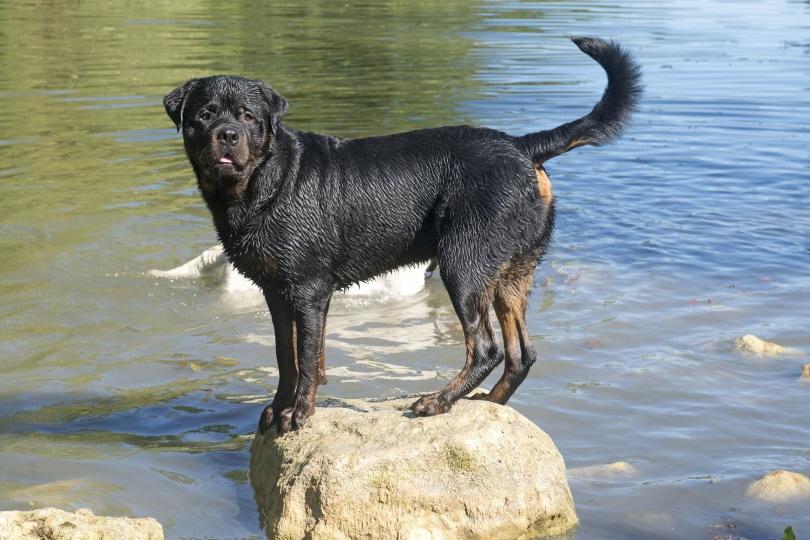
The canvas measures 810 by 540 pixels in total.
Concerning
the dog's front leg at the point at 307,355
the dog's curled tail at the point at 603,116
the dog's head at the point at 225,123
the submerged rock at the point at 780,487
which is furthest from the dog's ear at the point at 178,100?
the submerged rock at the point at 780,487

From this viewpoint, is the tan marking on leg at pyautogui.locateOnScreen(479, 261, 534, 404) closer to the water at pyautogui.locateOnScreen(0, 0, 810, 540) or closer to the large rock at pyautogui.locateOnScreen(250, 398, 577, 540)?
the water at pyautogui.locateOnScreen(0, 0, 810, 540)

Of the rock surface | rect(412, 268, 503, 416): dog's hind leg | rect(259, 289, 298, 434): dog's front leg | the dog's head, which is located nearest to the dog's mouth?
the dog's head

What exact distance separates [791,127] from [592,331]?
7.48 meters

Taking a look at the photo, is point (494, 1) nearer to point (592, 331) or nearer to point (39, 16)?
point (39, 16)

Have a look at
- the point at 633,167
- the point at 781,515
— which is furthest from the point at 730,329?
the point at 633,167

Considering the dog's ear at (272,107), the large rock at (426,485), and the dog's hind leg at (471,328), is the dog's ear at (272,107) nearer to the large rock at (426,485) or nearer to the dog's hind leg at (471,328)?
the dog's hind leg at (471,328)

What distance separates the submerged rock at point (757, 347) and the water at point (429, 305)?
0.34 feet

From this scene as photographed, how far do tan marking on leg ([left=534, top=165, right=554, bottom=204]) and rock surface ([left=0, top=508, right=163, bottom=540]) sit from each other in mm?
2643

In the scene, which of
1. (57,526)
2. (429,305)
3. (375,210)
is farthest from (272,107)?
(429,305)

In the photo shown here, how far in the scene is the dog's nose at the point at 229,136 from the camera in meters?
5.03

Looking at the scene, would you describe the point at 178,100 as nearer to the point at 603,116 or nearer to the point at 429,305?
the point at 603,116

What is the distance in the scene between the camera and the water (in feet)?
17.6

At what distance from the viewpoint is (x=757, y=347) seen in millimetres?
6922

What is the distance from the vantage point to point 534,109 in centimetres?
1433
